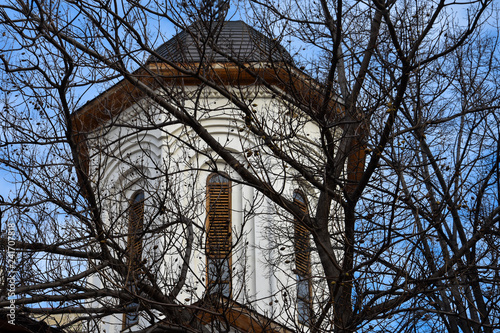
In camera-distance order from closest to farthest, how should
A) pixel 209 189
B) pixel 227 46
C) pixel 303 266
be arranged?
pixel 227 46 < pixel 303 266 < pixel 209 189

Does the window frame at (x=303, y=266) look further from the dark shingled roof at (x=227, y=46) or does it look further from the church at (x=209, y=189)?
the dark shingled roof at (x=227, y=46)

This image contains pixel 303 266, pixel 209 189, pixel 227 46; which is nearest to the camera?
pixel 227 46

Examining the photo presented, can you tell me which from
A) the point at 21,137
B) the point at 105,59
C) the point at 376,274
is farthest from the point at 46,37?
the point at 376,274

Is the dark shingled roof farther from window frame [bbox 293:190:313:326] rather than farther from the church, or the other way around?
window frame [bbox 293:190:313:326]

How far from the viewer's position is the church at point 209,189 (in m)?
8.19

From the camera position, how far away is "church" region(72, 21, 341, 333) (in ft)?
26.9

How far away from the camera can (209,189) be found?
46.9ft

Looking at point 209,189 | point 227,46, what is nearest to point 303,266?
point 209,189

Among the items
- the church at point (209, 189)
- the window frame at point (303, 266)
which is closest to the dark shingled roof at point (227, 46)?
the church at point (209, 189)

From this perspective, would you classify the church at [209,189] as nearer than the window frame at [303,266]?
Yes

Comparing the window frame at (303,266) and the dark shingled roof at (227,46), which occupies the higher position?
the dark shingled roof at (227,46)

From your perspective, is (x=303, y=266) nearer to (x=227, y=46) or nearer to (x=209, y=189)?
(x=209, y=189)

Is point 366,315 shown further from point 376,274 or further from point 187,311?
point 187,311

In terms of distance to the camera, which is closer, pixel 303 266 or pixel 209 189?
pixel 303 266
